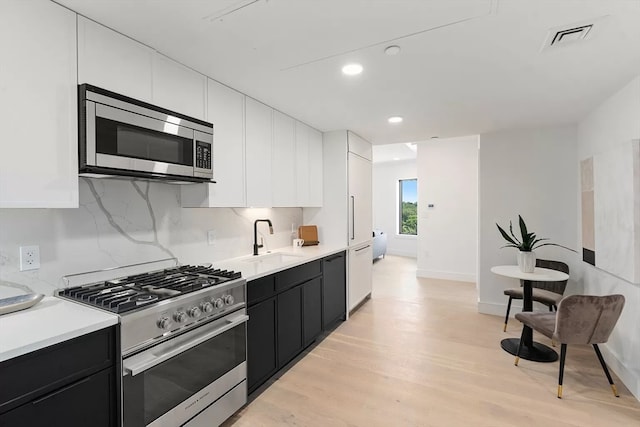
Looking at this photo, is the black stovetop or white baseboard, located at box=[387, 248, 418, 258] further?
white baseboard, located at box=[387, 248, 418, 258]

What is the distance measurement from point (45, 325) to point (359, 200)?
11.4ft

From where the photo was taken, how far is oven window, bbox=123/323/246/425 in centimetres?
149

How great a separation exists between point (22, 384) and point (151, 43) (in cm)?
180

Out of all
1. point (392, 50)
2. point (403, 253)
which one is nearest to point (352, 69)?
point (392, 50)

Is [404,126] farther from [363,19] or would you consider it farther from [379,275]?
[379,275]

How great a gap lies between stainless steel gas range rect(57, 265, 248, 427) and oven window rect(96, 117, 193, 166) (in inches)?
29.8

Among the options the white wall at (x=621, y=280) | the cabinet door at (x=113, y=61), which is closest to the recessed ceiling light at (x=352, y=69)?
the cabinet door at (x=113, y=61)

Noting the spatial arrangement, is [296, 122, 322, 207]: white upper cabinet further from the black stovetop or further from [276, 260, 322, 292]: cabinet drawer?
the black stovetop

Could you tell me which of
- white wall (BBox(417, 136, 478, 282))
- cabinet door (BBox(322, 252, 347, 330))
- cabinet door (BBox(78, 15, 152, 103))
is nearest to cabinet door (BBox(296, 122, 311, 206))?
cabinet door (BBox(322, 252, 347, 330))

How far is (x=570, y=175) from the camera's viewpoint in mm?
3820

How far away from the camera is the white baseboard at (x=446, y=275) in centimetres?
594

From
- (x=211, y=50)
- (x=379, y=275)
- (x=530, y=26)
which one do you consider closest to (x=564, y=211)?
(x=530, y=26)

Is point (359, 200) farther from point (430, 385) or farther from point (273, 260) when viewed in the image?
point (430, 385)

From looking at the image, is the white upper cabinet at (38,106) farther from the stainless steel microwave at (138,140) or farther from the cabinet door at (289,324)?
the cabinet door at (289,324)
